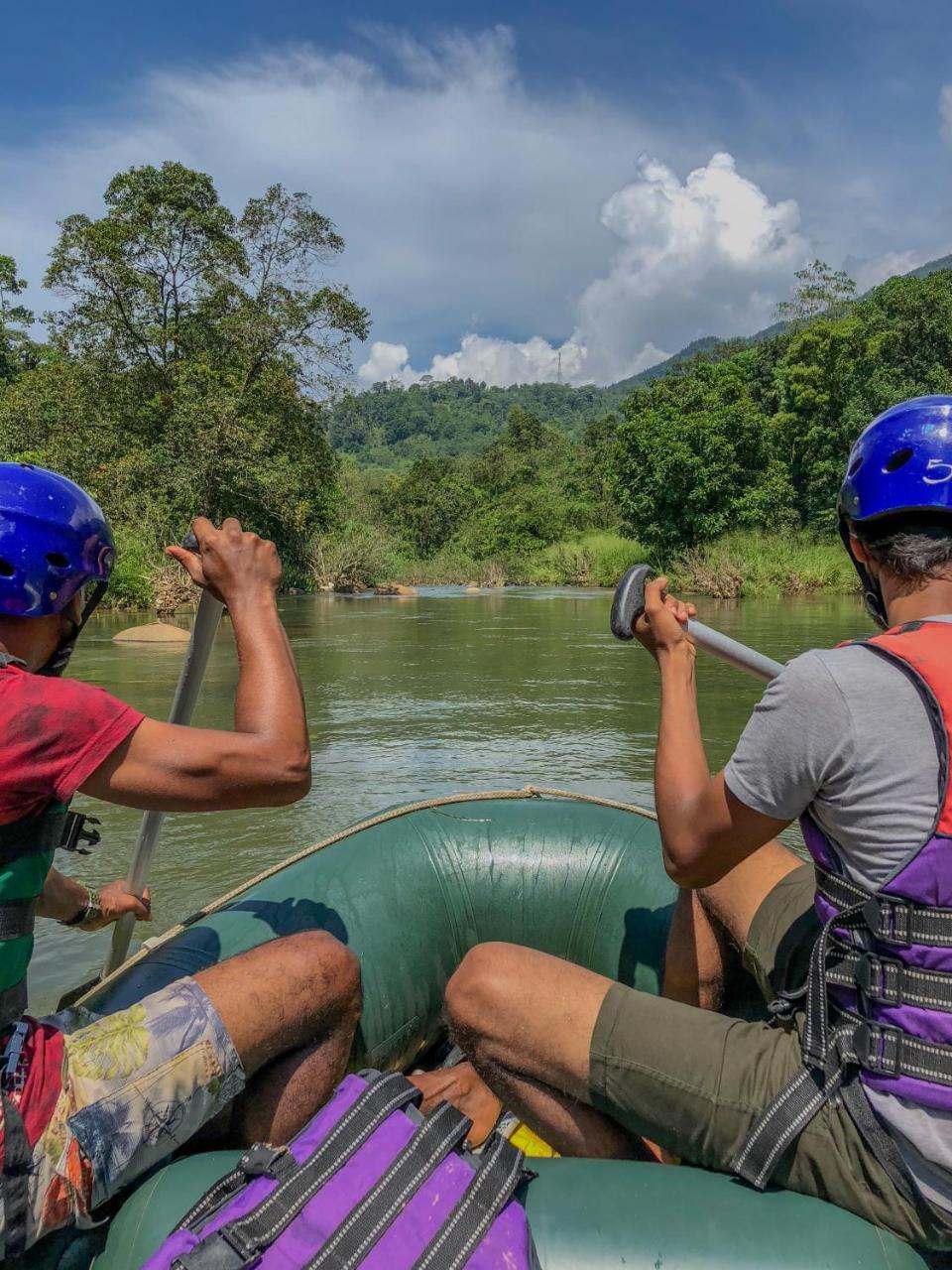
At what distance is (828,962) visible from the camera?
123 cm

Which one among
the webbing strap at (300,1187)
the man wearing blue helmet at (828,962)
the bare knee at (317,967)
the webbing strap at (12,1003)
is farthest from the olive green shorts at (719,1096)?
the webbing strap at (12,1003)

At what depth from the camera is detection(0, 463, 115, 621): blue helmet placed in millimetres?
1317

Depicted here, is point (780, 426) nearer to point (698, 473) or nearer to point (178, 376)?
point (698, 473)

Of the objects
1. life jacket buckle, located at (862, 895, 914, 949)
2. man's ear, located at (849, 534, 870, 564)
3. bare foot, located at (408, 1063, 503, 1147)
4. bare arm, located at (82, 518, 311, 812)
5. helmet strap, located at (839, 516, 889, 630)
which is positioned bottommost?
bare foot, located at (408, 1063, 503, 1147)

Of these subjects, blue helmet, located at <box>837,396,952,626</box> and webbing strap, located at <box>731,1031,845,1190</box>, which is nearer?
webbing strap, located at <box>731,1031,845,1190</box>

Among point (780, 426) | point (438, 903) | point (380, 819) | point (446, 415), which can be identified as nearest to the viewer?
point (438, 903)

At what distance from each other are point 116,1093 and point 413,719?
228 inches

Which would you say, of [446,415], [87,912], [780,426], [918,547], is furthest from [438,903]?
[446,415]

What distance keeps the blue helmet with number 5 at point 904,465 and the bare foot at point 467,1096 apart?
135 centimetres

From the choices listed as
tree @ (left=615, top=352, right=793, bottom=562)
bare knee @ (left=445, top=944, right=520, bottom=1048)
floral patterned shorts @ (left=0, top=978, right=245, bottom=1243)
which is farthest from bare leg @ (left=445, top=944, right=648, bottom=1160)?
tree @ (left=615, top=352, right=793, bottom=562)

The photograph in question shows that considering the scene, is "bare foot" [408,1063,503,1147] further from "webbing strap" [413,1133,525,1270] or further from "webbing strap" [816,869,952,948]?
"webbing strap" [816,869,952,948]

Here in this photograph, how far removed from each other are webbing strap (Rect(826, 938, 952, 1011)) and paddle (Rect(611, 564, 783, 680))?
60cm

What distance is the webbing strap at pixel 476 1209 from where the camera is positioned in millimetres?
1044

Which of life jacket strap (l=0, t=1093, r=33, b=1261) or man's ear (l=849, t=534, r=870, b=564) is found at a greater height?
man's ear (l=849, t=534, r=870, b=564)
